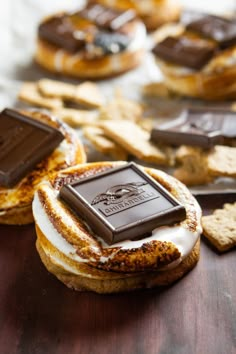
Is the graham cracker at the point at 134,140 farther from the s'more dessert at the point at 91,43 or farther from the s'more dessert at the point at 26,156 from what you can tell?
the s'more dessert at the point at 91,43

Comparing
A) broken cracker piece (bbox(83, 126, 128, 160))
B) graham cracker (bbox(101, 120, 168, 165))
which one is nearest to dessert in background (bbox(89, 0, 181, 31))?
graham cracker (bbox(101, 120, 168, 165))

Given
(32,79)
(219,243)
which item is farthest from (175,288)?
(32,79)

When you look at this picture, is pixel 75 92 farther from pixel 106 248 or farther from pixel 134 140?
pixel 106 248

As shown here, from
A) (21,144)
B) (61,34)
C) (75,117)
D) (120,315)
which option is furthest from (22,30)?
(120,315)

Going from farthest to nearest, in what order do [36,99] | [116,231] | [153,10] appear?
1. [153,10]
2. [36,99]
3. [116,231]

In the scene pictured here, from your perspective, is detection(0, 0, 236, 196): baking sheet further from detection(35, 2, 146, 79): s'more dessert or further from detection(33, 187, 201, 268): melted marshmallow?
detection(33, 187, 201, 268): melted marshmallow

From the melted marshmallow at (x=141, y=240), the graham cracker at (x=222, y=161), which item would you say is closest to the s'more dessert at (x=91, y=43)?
the graham cracker at (x=222, y=161)
